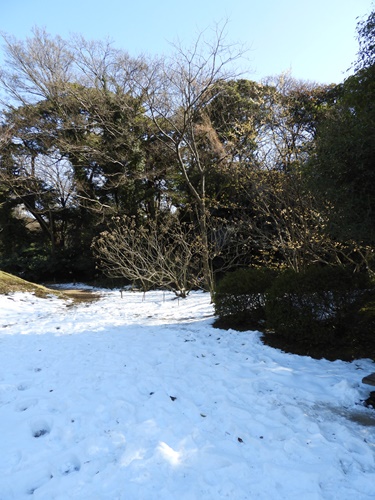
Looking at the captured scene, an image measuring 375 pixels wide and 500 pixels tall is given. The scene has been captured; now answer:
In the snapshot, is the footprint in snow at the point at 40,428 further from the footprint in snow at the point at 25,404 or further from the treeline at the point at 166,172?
the treeline at the point at 166,172

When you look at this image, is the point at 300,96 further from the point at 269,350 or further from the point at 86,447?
the point at 86,447

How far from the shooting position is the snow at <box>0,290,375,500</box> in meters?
2.03

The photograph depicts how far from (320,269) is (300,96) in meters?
11.5

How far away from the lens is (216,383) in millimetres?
3482

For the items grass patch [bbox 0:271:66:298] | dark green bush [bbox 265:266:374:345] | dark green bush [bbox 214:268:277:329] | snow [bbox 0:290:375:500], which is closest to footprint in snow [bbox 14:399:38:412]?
snow [bbox 0:290:375:500]

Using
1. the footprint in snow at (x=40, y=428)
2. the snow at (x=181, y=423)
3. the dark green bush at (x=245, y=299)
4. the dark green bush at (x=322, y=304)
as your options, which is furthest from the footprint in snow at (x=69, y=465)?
the dark green bush at (x=245, y=299)

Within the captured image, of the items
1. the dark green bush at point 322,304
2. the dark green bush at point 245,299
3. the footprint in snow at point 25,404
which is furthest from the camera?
the dark green bush at point 245,299

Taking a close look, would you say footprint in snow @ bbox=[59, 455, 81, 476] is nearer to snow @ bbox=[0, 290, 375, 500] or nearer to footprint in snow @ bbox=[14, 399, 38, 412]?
snow @ bbox=[0, 290, 375, 500]

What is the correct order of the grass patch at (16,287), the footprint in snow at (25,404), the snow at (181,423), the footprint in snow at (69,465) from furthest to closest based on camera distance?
the grass patch at (16,287) < the footprint in snow at (25,404) < the footprint in snow at (69,465) < the snow at (181,423)

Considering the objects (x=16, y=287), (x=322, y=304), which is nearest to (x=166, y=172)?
(x=16, y=287)

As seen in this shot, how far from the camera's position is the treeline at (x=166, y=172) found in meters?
6.62

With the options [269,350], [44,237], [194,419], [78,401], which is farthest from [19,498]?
[44,237]

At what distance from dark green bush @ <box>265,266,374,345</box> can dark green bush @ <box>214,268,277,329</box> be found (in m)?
0.98

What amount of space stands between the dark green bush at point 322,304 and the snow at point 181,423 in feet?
1.50
